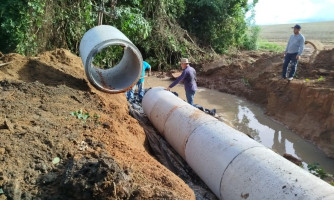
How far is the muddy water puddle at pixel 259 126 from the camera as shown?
7.34 m

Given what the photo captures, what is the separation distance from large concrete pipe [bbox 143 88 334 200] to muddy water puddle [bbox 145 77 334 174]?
3238mm

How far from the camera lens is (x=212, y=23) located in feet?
51.7

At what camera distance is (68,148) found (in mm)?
3840

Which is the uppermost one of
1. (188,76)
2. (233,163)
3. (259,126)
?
(188,76)

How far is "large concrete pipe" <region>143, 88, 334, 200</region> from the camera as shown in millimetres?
3418

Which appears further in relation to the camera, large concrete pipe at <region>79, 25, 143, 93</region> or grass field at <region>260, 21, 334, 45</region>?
grass field at <region>260, 21, 334, 45</region>

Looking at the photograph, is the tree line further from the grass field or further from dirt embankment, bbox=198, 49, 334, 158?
the grass field

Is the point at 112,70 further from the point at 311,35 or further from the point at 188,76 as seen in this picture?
the point at 311,35

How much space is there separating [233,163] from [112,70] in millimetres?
5111

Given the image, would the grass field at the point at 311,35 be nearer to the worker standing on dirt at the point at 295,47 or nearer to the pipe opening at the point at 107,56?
the worker standing on dirt at the point at 295,47

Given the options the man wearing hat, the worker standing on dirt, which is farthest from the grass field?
the man wearing hat

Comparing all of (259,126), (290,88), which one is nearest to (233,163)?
(259,126)

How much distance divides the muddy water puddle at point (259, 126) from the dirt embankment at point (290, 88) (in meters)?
0.25

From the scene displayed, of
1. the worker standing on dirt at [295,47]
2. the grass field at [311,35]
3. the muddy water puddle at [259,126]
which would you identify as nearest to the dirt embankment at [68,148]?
the muddy water puddle at [259,126]
